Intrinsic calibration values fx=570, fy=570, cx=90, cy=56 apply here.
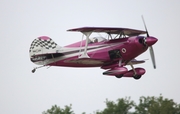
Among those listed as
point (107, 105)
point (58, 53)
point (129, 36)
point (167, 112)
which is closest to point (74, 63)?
point (58, 53)

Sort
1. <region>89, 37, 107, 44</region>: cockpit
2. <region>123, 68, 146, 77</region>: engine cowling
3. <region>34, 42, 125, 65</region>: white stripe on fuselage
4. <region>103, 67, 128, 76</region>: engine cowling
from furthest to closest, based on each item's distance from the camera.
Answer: <region>123, 68, 146, 77</region>: engine cowling
<region>89, 37, 107, 44</region>: cockpit
<region>34, 42, 125, 65</region>: white stripe on fuselage
<region>103, 67, 128, 76</region>: engine cowling

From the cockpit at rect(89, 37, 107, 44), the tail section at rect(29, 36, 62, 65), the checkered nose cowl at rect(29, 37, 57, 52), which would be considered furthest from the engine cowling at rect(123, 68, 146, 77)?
the checkered nose cowl at rect(29, 37, 57, 52)

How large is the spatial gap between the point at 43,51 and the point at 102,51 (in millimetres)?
3784

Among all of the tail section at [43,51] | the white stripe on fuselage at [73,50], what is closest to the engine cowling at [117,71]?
the white stripe on fuselage at [73,50]

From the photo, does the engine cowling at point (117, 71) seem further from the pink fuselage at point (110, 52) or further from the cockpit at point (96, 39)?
the cockpit at point (96, 39)

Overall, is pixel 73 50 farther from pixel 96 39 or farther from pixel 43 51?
pixel 43 51

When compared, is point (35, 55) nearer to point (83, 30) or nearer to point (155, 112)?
point (83, 30)

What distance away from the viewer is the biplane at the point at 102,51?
31422mm

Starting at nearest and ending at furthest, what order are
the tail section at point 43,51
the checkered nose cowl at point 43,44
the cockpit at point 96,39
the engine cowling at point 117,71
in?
the engine cowling at point 117,71, the cockpit at point 96,39, the tail section at point 43,51, the checkered nose cowl at point 43,44

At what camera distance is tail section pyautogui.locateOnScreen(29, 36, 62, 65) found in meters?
33.5

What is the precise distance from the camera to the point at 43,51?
110 feet

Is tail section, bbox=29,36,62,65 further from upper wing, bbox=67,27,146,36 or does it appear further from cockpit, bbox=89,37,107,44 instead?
upper wing, bbox=67,27,146,36

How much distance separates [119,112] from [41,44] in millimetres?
25860

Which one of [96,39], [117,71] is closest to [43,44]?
[96,39]
